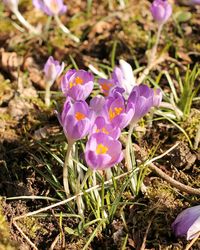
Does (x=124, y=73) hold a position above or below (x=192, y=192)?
above

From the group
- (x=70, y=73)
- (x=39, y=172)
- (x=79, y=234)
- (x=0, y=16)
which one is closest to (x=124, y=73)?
(x=70, y=73)

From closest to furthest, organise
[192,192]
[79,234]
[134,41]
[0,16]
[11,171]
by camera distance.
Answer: [79,234] < [192,192] < [11,171] < [134,41] < [0,16]

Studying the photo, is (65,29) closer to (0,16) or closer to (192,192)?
(0,16)

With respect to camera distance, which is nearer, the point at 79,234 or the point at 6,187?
the point at 79,234

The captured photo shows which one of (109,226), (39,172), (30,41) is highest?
(30,41)

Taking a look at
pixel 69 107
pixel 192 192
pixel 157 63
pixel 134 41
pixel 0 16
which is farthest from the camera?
pixel 0 16

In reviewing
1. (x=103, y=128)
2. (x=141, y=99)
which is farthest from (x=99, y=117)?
(x=141, y=99)

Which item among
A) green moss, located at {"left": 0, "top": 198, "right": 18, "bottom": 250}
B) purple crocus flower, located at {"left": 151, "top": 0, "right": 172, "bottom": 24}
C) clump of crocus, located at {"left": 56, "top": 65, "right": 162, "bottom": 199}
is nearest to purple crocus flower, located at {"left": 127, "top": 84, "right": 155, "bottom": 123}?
clump of crocus, located at {"left": 56, "top": 65, "right": 162, "bottom": 199}
